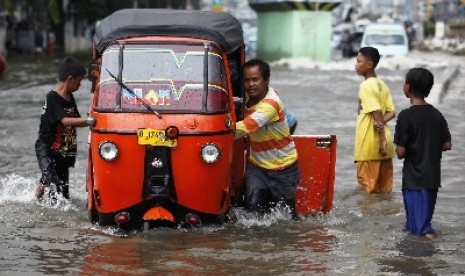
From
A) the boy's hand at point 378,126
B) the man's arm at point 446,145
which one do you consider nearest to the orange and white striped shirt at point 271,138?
the man's arm at point 446,145

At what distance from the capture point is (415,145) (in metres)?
9.37

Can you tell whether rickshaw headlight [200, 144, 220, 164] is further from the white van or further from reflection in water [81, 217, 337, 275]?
the white van

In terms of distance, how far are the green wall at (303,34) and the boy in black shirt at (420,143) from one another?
37.1m

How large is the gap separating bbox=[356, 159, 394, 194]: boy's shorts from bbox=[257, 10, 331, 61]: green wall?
A: 3431 centimetres

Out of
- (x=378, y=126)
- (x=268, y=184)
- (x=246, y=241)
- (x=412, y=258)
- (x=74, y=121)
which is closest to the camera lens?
(x=412, y=258)

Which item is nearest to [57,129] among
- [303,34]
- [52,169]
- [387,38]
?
[52,169]

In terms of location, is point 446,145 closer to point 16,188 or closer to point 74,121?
point 74,121

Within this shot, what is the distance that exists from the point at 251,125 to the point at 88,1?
193ft

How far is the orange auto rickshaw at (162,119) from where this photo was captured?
9.40m

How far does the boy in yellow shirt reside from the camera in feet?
39.0

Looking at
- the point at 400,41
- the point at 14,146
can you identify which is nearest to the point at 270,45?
the point at 400,41

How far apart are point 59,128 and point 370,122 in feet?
10.5

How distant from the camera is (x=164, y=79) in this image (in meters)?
9.77

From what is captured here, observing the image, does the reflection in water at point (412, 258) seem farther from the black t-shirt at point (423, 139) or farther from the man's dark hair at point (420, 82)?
the man's dark hair at point (420, 82)
